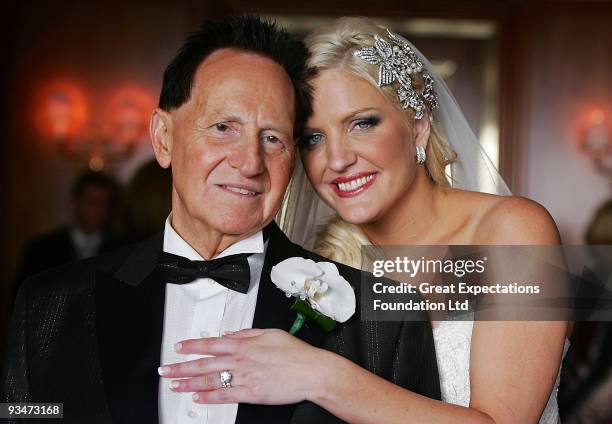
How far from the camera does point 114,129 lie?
4.96 m

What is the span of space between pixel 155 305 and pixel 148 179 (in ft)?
10.7

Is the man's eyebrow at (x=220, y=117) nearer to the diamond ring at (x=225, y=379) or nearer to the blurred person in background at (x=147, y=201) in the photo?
the diamond ring at (x=225, y=379)

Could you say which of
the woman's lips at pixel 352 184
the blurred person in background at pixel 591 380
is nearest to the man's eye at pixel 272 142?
the woman's lips at pixel 352 184

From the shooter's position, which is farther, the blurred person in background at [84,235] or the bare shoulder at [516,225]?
the blurred person in background at [84,235]

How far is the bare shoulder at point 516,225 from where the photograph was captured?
1800 millimetres

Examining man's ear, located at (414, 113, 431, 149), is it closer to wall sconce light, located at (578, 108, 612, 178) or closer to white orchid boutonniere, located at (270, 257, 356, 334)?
white orchid boutonniere, located at (270, 257, 356, 334)

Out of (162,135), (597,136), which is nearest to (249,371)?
(162,135)

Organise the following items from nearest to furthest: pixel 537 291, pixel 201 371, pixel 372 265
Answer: pixel 201 371 < pixel 537 291 < pixel 372 265

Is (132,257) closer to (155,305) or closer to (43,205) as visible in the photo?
(155,305)

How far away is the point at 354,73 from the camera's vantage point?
183 cm

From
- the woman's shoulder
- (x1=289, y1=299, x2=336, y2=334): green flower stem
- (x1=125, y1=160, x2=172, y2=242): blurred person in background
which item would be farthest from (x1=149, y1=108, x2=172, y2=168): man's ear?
(x1=125, y1=160, x2=172, y2=242): blurred person in background

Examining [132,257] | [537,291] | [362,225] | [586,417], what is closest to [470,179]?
[362,225]

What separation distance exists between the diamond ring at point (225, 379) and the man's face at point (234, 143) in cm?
27

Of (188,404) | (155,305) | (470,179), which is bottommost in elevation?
(188,404)
